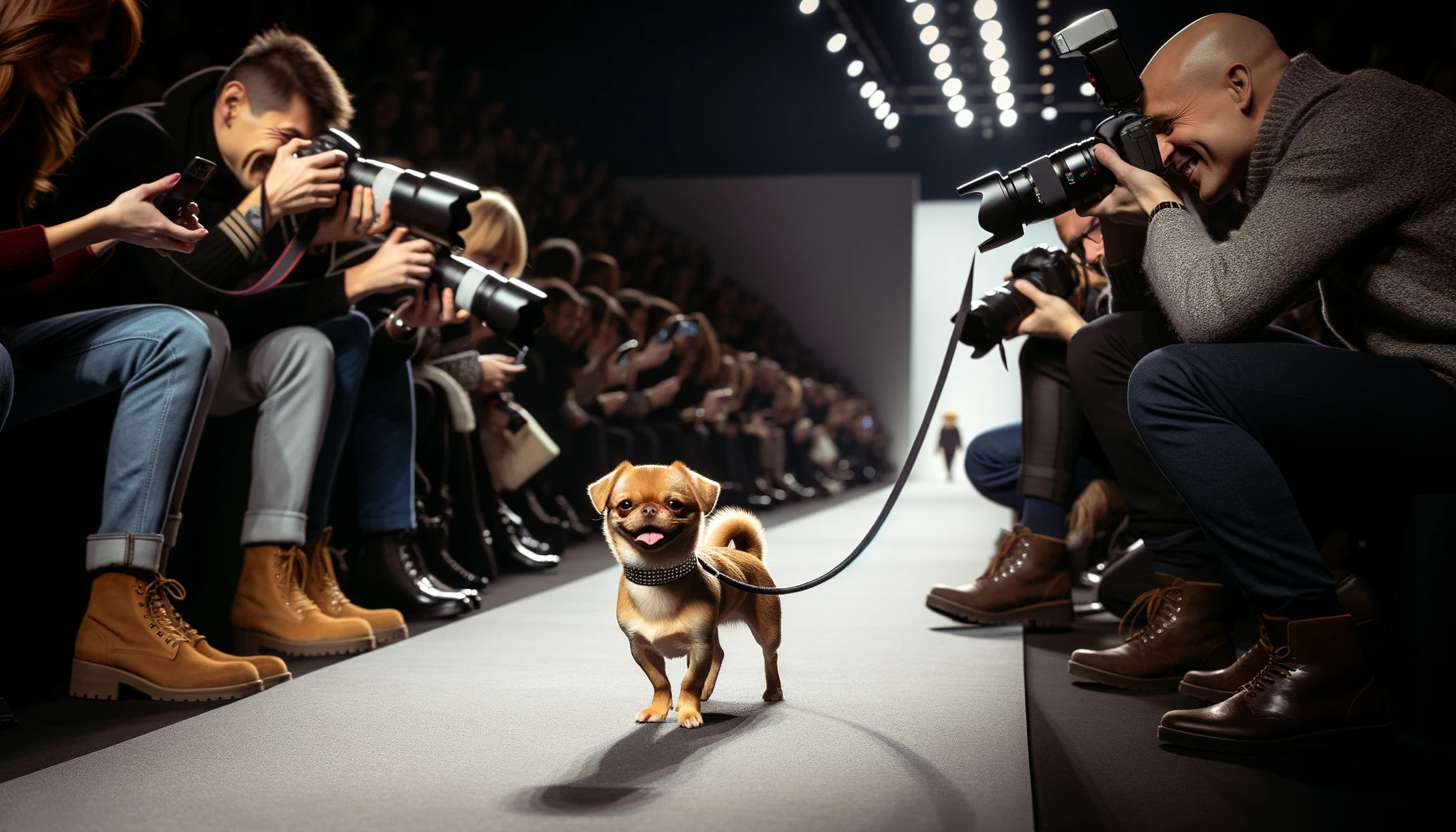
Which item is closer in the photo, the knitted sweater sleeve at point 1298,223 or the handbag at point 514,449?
the knitted sweater sleeve at point 1298,223

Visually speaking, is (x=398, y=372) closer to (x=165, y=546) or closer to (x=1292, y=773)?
(x=165, y=546)

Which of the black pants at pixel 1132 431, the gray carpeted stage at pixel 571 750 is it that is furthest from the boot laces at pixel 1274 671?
the black pants at pixel 1132 431

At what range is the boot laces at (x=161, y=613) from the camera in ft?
4.60

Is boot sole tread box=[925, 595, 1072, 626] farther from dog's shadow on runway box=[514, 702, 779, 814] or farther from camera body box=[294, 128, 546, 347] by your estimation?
camera body box=[294, 128, 546, 347]

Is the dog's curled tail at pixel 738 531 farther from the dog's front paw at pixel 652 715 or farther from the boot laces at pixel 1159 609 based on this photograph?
the boot laces at pixel 1159 609

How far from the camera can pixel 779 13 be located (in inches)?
283

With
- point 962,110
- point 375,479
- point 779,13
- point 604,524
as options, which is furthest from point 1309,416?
point 962,110

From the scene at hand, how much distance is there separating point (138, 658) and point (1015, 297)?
56.5 inches

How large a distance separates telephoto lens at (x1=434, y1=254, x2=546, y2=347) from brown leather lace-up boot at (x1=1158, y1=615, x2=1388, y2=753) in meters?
0.90

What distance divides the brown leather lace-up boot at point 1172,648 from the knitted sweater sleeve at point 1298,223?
18.5 inches

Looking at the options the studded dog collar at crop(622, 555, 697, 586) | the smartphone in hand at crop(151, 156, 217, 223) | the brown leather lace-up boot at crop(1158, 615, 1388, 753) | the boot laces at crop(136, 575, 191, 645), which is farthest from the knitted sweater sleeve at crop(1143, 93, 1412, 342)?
the boot laces at crop(136, 575, 191, 645)

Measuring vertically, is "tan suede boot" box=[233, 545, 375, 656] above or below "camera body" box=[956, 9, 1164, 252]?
below

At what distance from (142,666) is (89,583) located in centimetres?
37

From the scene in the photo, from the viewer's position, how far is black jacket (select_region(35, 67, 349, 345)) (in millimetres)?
1667
